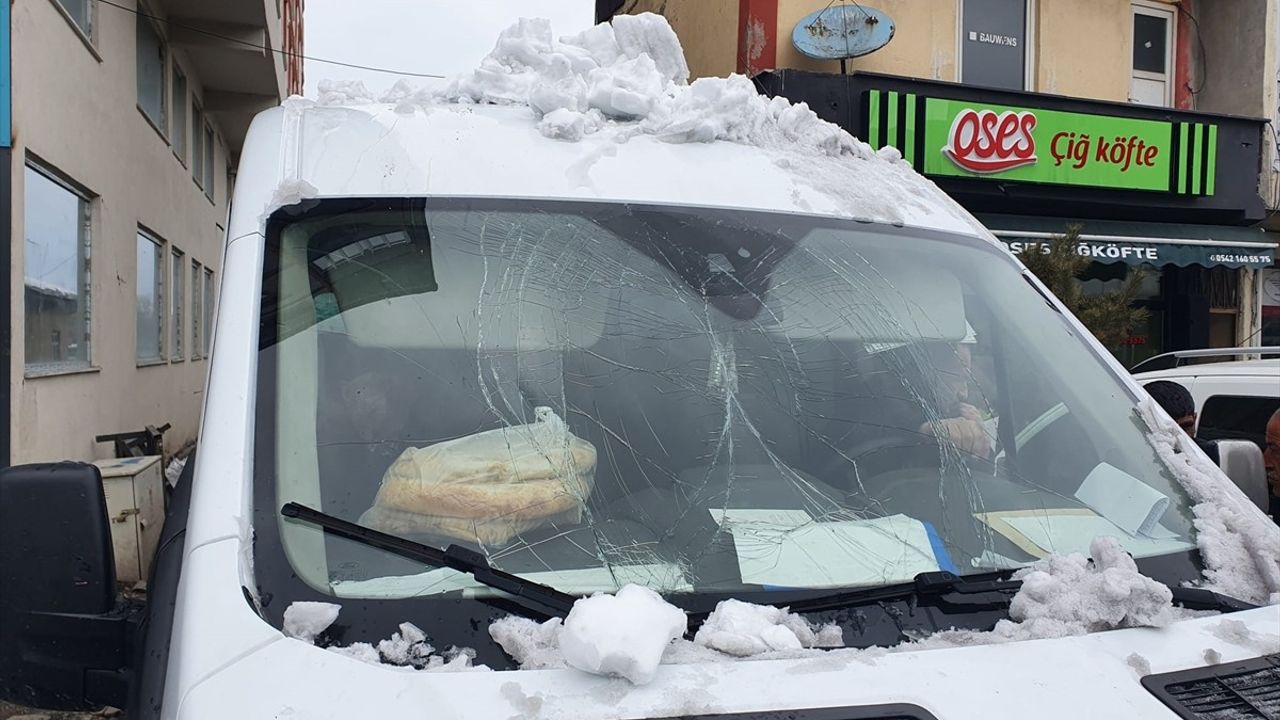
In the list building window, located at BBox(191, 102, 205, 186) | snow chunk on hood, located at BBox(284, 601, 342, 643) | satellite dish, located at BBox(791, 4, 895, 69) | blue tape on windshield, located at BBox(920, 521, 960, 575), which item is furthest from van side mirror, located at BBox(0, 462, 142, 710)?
building window, located at BBox(191, 102, 205, 186)

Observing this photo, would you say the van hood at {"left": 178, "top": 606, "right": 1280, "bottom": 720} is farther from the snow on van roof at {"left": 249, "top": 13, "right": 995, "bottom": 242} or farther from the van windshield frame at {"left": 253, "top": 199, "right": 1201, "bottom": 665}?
the snow on van roof at {"left": 249, "top": 13, "right": 995, "bottom": 242}

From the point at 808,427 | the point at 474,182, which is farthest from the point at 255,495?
the point at 808,427

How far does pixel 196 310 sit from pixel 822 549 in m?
13.8

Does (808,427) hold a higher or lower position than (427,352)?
lower

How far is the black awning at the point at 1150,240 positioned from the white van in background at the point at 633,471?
379 inches

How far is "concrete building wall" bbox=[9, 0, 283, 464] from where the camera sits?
6.14m

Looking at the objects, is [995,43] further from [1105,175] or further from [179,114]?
[179,114]

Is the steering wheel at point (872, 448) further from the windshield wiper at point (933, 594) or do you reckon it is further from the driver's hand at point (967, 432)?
the windshield wiper at point (933, 594)

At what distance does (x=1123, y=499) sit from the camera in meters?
1.77

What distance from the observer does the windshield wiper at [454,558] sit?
1345 millimetres

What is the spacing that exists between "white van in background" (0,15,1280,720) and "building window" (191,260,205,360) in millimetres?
12122

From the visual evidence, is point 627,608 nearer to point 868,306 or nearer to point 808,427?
point 808,427

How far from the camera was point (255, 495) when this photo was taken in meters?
1.42

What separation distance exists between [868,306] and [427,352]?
3.15ft
